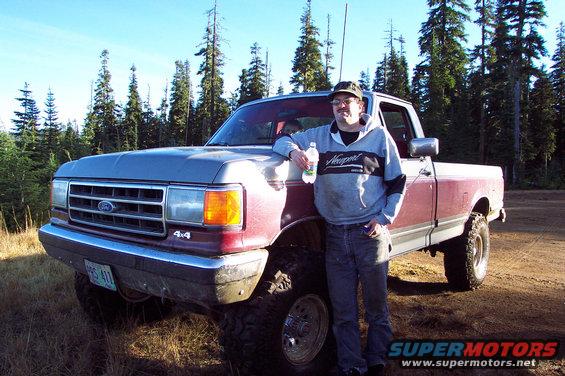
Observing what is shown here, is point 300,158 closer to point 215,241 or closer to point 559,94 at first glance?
point 215,241

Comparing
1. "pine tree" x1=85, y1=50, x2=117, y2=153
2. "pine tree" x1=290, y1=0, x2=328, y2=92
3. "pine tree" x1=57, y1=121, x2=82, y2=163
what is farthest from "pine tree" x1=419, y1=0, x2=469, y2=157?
"pine tree" x1=85, y1=50, x2=117, y2=153

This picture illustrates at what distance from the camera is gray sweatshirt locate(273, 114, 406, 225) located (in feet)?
9.66

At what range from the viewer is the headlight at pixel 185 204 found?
2.56m

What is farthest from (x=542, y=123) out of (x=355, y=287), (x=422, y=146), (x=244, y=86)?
(x=355, y=287)

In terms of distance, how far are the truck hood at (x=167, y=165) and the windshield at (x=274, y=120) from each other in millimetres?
881

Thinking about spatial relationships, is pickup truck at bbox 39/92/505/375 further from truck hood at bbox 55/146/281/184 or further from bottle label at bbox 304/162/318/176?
bottle label at bbox 304/162/318/176

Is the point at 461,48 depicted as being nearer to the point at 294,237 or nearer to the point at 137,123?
the point at 294,237

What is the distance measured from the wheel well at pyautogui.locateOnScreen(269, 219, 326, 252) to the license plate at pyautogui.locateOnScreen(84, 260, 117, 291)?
121 centimetres

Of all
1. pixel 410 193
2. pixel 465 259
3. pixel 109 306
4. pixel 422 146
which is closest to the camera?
pixel 422 146

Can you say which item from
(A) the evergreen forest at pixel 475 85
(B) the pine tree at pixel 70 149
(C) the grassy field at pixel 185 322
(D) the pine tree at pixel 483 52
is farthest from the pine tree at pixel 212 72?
(C) the grassy field at pixel 185 322

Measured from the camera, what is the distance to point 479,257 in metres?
Result: 5.95

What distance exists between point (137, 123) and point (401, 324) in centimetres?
6467

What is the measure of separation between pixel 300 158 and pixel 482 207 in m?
4.41

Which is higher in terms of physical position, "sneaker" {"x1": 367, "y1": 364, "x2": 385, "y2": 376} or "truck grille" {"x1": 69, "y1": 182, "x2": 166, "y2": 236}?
"truck grille" {"x1": 69, "y1": 182, "x2": 166, "y2": 236}
